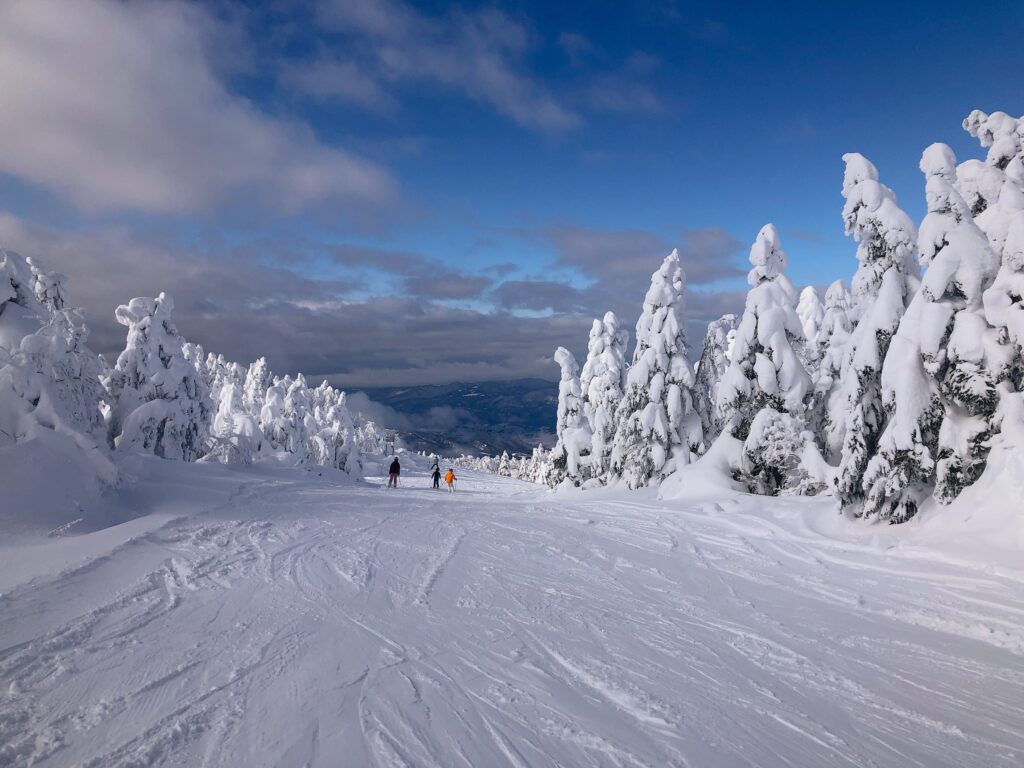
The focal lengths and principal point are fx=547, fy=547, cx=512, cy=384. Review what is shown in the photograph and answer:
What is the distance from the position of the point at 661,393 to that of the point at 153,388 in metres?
24.5

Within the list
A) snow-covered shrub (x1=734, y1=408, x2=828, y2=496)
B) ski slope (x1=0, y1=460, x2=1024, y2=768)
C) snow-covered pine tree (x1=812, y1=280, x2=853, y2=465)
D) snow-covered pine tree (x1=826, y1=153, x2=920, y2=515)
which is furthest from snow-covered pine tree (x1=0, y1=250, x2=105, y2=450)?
snow-covered pine tree (x1=812, y1=280, x2=853, y2=465)

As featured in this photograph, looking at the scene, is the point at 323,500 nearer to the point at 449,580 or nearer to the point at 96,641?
the point at 449,580

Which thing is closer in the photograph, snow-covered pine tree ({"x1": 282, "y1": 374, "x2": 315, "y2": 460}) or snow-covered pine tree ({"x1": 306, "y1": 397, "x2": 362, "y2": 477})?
snow-covered pine tree ({"x1": 282, "y1": 374, "x2": 315, "y2": 460})

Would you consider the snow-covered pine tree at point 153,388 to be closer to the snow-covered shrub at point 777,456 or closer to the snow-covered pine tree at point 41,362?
the snow-covered pine tree at point 41,362

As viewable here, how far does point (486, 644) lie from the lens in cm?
604

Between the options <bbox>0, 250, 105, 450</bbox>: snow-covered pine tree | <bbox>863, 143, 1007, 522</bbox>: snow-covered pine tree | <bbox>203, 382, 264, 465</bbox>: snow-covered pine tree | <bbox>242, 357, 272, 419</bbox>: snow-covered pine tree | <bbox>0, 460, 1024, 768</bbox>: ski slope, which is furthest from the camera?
<bbox>242, 357, 272, 419</bbox>: snow-covered pine tree

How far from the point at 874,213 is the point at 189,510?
18.0 m

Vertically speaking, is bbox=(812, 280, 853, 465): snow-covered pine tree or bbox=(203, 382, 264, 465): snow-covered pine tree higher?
bbox=(812, 280, 853, 465): snow-covered pine tree

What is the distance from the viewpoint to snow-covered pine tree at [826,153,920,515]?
12164 millimetres

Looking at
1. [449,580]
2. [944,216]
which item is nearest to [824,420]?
[944,216]

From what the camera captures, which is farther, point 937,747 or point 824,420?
point 824,420

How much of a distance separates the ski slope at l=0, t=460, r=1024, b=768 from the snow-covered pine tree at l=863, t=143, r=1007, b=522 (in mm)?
1882

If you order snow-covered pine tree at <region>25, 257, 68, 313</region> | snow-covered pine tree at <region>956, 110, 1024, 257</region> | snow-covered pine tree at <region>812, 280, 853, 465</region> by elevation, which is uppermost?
snow-covered pine tree at <region>956, 110, 1024, 257</region>

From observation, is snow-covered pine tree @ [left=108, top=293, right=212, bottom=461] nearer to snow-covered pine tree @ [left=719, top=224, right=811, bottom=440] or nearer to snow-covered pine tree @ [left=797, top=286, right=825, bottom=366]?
snow-covered pine tree @ [left=719, top=224, right=811, bottom=440]
